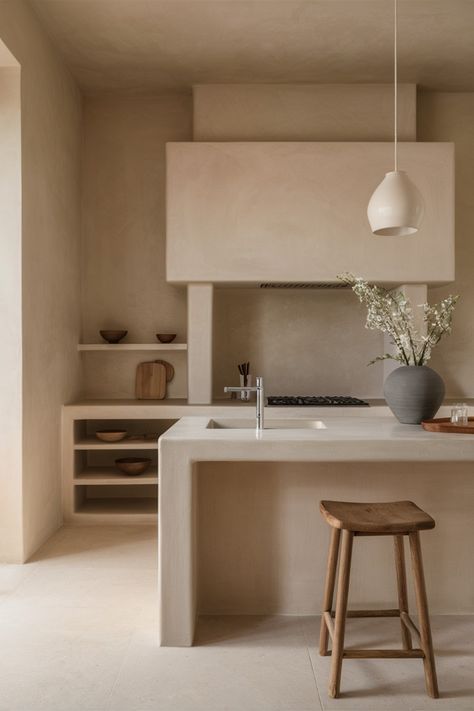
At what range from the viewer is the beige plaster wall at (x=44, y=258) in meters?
3.71

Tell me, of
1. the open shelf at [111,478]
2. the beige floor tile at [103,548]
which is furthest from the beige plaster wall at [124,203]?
the beige floor tile at [103,548]

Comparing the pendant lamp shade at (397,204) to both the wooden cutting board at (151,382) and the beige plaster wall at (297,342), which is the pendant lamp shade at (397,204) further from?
the wooden cutting board at (151,382)

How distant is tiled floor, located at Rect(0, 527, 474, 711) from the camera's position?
217cm

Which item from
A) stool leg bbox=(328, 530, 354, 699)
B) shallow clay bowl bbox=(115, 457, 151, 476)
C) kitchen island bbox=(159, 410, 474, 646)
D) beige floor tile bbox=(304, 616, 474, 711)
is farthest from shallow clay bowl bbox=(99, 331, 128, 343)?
stool leg bbox=(328, 530, 354, 699)

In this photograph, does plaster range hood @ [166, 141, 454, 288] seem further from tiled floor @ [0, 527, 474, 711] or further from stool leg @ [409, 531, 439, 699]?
stool leg @ [409, 531, 439, 699]

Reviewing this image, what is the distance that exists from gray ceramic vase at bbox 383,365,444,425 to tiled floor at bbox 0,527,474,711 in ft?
3.05

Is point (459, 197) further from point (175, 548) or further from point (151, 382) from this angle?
point (175, 548)

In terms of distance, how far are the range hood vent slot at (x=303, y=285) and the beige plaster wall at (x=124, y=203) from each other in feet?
2.98

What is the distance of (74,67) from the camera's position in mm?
4703

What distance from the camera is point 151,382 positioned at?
5.19 metres

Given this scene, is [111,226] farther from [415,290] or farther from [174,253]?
[415,290]

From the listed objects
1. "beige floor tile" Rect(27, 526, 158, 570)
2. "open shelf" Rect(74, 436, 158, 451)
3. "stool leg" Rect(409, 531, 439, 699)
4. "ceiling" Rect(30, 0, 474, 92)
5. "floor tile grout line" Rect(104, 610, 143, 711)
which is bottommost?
"beige floor tile" Rect(27, 526, 158, 570)

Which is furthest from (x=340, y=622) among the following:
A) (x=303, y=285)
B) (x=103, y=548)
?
(x=303, y=285)

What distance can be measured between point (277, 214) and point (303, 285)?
1.97ft
